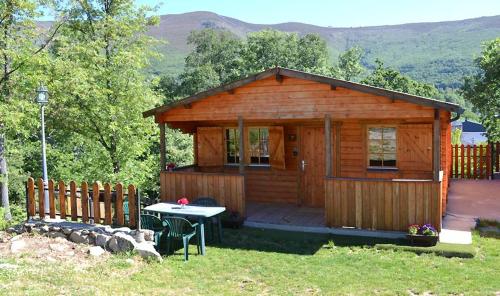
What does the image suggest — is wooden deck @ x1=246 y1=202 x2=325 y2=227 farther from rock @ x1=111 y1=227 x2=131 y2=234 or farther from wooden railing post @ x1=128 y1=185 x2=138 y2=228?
rock @ x1=111 y1=227 x2=131 y2=234

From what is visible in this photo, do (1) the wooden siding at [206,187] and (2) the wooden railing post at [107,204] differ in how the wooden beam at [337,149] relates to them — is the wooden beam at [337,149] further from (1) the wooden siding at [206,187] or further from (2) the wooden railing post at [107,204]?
(2) the wooden railing post at [107,204]

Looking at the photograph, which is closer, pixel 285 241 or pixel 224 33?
pixel 285 241

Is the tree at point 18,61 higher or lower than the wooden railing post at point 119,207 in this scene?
higher

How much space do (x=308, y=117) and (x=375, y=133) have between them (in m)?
2.40

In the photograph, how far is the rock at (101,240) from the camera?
29.0 feet

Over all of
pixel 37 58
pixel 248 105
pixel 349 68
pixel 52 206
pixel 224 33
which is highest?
pixel 224 33

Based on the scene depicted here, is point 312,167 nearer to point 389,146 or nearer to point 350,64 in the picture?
point 389,146

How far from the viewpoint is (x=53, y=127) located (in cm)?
1580

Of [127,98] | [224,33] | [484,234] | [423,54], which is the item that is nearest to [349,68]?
[224,33]

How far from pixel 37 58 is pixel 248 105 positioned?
664cm

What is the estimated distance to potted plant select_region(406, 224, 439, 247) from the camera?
8.80 meters

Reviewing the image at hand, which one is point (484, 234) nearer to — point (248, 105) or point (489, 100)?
point (248, 105)

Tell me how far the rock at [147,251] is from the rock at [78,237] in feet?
4.01

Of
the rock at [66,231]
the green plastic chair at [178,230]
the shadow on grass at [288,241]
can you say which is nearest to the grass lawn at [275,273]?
the shadow on grass at [288,241]
